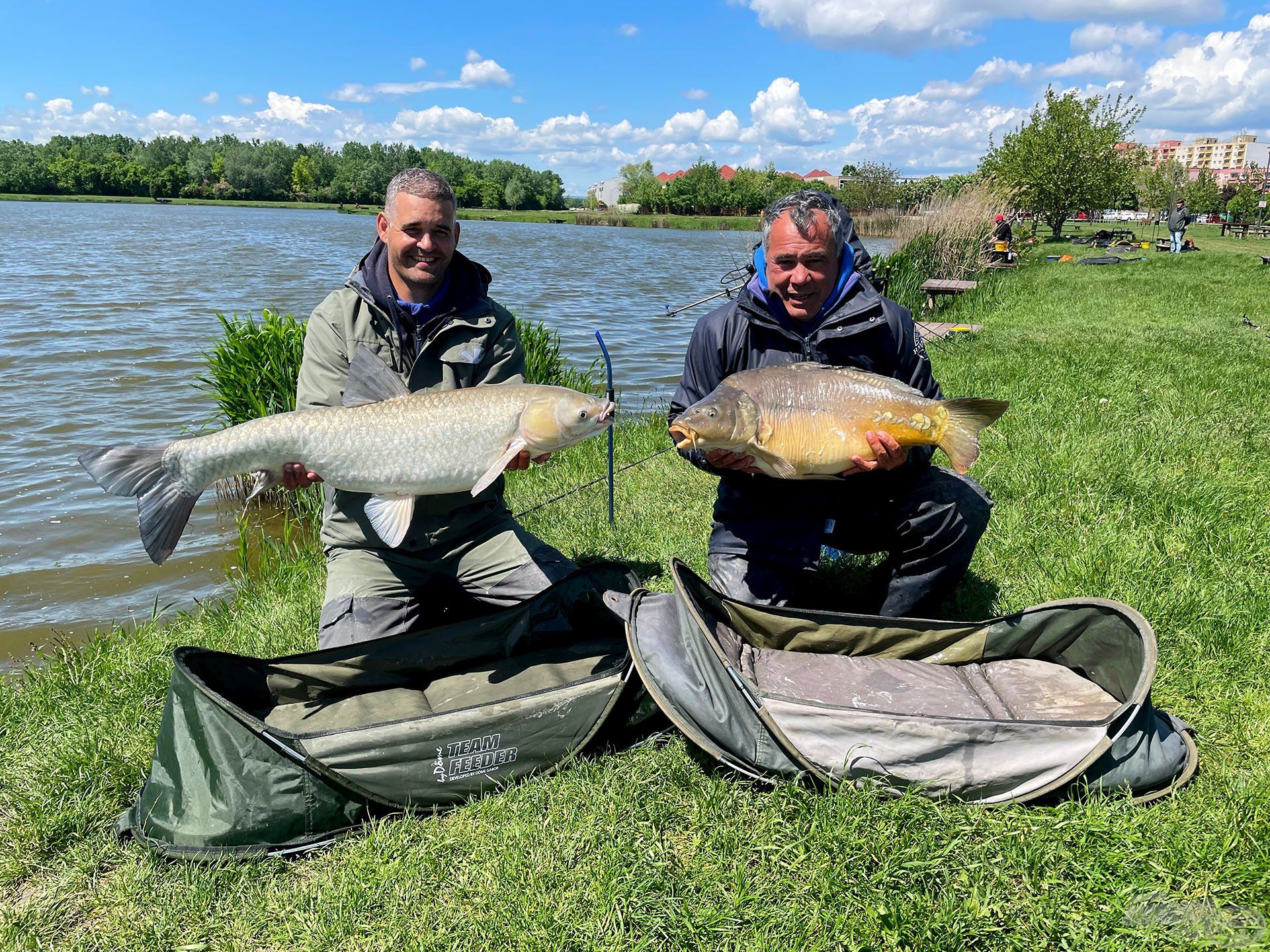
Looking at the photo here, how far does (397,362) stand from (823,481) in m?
1.83

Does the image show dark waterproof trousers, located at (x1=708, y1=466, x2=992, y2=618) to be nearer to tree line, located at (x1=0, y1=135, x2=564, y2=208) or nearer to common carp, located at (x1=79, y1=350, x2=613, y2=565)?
common carp, located at (x1=79, y1=350, x2=613, y2=565)

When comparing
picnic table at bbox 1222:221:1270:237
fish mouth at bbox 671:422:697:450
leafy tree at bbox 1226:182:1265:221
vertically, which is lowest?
fish mouth at bbox 671:422:697:450

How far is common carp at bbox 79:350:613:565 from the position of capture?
2.87 meters

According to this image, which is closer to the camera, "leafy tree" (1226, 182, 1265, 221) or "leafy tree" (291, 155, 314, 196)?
"leafy tree" (1226, 182, 1265, 221)

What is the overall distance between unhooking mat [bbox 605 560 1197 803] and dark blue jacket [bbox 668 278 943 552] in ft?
1.55

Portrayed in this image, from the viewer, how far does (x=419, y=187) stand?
3.28 m

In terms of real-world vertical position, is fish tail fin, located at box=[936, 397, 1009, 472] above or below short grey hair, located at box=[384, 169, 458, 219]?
below

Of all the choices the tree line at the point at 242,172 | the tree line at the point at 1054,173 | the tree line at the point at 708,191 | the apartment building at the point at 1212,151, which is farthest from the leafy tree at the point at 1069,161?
the apartment building at the point at 1212,151

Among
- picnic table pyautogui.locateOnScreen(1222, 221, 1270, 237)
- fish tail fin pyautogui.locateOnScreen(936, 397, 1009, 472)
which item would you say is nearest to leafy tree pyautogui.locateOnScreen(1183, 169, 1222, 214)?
picnic table pyautogui.locateOnScreen(1222, 221, 1270, 237)

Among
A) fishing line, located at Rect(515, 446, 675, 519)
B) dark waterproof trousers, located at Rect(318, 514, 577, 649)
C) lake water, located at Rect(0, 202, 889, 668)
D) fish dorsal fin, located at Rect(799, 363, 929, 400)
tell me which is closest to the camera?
fish dorsal fin, located at Rect(799, 363, 929, 400)

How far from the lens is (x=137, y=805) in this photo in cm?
243

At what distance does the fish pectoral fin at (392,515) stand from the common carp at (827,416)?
1046mm

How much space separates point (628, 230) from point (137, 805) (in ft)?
203

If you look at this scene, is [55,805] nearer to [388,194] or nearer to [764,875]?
[764,875]
